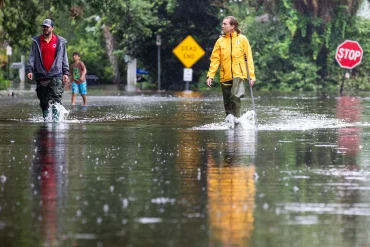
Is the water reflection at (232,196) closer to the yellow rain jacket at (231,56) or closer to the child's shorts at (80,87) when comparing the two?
the yellow rain jacket at (231,56)

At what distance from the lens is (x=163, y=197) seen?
9.96 metres

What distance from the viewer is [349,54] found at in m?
57.1

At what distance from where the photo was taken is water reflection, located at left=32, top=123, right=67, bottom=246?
828cm

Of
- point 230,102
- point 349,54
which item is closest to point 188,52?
point 349,54

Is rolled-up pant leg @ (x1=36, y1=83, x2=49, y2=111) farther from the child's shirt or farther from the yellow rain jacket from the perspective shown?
the child's shirt

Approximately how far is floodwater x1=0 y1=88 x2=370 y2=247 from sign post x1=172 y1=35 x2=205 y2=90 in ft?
113

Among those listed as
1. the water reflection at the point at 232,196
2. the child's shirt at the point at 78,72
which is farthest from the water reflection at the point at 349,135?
the child's shirt at the point at 78,72

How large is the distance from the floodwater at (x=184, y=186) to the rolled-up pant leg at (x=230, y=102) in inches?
15.7

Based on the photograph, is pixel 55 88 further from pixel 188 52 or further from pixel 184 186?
pixel 188 52

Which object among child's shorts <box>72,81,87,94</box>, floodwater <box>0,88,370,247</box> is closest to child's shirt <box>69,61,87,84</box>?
child's shorts <box>72,81,87,94</box>

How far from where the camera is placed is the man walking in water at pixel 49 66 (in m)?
21.2

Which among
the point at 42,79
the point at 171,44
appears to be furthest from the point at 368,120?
the point at 171,44

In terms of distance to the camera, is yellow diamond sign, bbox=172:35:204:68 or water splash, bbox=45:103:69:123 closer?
water splash, bbox=45:103:69:123

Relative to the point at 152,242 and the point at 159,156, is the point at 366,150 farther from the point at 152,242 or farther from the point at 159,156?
the point at 152,242
